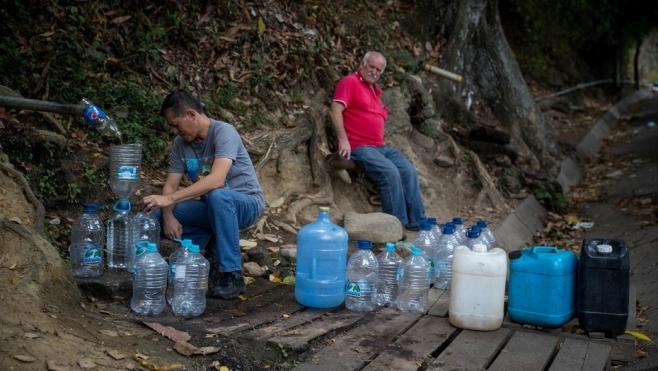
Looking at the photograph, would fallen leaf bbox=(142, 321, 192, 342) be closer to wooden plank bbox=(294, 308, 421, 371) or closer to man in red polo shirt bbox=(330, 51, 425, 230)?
wooden plank bbox=(294, 308, 421, 371)

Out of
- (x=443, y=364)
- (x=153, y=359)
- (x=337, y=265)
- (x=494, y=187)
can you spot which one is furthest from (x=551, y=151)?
(x=153, y=359)

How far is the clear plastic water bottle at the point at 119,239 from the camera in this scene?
5621mm

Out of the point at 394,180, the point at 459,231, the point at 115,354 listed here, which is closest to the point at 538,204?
the point at 394,180

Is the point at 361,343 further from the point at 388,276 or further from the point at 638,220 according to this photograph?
the point at 638,220

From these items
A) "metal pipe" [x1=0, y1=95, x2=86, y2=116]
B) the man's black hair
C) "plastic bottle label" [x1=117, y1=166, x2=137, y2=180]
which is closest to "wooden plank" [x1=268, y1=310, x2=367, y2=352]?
the man's black hair

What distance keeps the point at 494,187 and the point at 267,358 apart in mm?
6170

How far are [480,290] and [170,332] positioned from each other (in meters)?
2.02

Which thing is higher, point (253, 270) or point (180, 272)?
point (180, 272)

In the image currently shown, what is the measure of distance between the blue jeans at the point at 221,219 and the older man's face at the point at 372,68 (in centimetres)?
297

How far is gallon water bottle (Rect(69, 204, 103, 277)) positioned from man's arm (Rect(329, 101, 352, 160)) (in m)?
3.09

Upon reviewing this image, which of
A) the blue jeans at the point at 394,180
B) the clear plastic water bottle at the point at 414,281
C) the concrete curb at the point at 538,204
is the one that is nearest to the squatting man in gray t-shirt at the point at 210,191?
the clear plastic water bottle at the point at 414,281

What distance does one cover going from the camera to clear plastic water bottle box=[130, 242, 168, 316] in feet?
16.1

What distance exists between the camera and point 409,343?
15.2 feet

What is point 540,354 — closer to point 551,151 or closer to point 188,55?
point 188,55
